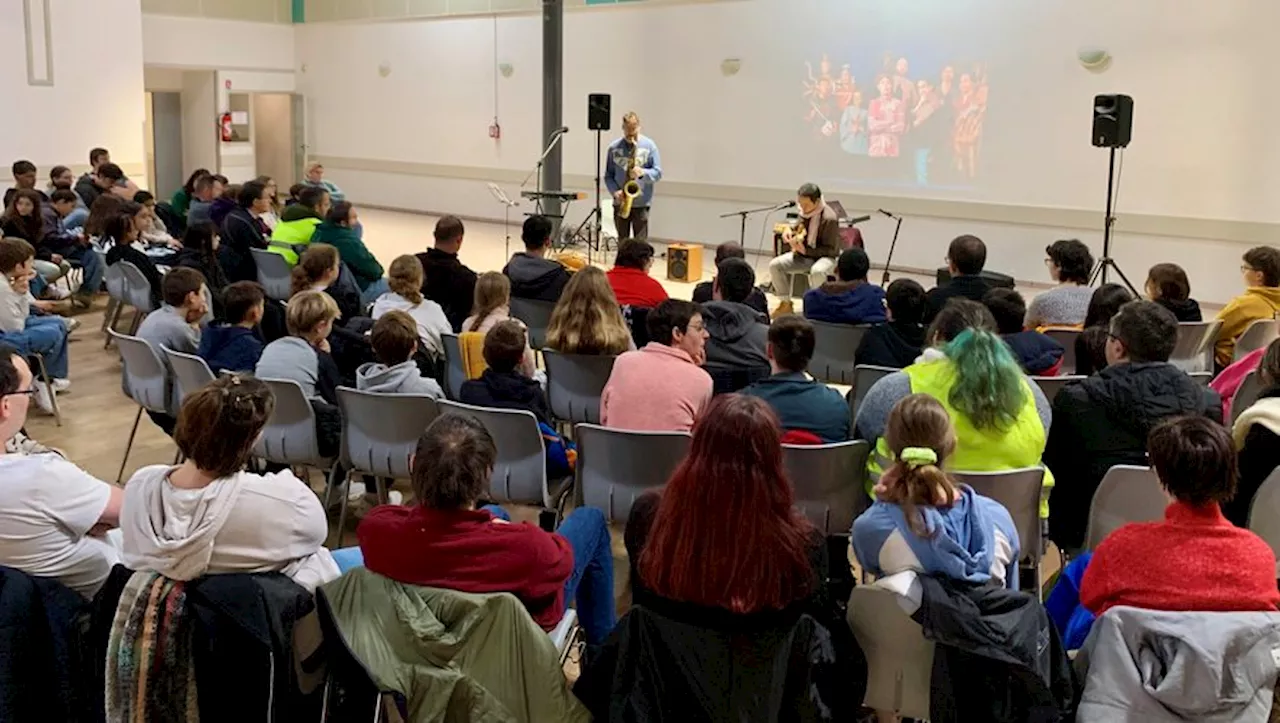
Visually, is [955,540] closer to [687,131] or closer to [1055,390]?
[1055,390]

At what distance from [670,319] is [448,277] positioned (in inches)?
101

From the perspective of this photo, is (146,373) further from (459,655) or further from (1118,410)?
(1118,410)

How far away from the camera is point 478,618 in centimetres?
252

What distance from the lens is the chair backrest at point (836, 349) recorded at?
5.95 m

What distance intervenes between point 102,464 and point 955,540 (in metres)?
4.65

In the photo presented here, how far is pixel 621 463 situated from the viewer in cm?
387

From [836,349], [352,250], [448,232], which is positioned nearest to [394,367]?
[448,232]

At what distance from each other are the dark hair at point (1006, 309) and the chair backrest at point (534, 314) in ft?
8.40

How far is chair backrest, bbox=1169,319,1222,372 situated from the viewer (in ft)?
18.4

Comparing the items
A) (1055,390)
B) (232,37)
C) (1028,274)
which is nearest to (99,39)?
(232,37)

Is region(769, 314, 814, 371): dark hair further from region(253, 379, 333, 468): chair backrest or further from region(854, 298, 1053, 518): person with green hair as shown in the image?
region(253, 379, 333, 468): chair backrest

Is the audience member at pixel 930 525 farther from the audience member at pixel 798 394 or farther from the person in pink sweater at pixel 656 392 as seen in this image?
the person in pink sweater at pixel 656 392

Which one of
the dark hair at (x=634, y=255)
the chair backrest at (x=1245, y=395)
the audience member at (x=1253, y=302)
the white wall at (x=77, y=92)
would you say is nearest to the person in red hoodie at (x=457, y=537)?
the chair backrest at (x=1245, y=395)

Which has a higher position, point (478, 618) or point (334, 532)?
point (478, 618)
